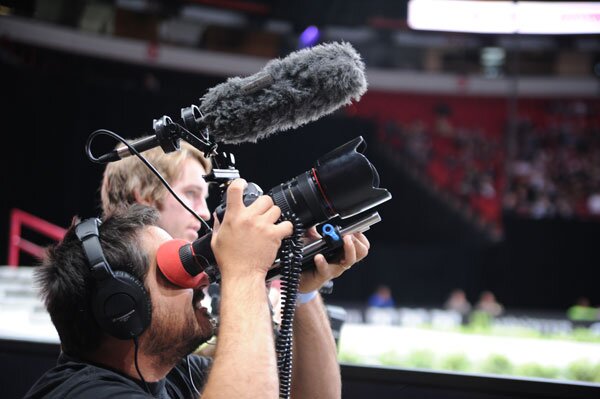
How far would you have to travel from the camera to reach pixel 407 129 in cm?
1213

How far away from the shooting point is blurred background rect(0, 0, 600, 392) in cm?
663

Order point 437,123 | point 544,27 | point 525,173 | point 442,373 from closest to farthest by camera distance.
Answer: point 442,373 < point 544,27 < point 525,173 < point 437,123

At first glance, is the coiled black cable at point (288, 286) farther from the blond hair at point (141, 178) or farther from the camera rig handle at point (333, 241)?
the blond hair at point (141, 178)

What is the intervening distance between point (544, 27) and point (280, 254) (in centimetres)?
804

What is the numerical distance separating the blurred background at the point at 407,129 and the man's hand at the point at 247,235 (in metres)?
1.12

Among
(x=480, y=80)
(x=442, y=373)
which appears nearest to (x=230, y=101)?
(x=442, y=373)

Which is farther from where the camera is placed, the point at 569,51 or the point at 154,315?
the point at 569,51

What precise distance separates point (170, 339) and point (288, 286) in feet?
0.77

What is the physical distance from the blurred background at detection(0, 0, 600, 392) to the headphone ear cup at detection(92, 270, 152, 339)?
1.08 metres

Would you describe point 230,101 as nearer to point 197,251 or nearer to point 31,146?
point 197,251

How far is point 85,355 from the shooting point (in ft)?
3.38

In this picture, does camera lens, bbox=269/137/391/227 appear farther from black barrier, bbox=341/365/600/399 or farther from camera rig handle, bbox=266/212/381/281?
black barrier, bbox=341/365/600/399

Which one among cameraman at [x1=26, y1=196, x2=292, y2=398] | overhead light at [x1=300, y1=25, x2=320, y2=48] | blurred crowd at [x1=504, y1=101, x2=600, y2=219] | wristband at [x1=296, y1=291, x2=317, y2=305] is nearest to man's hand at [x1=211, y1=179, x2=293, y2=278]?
cameraman at [x1=26, y1=196, x2=292, y2=398]

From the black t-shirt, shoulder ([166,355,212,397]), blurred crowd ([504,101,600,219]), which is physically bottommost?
blurred crowd ([504,101,600,219])
